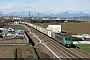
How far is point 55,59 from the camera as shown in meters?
26.3

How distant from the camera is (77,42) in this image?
148ft

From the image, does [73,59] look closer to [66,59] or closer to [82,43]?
[66,59]

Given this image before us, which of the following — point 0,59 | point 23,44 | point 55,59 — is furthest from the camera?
point 23,44

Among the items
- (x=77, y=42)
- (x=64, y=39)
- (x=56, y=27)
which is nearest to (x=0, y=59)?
(x=64, y=39)

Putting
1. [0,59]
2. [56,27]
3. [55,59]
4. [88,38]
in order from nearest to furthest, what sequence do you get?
1. [0,59]
2. [55,59]
3. [88,38]
4. [56,27]

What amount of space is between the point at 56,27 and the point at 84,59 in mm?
40026

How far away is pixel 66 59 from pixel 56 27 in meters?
40.2

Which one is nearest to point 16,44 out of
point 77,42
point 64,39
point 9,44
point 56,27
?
point 9,44

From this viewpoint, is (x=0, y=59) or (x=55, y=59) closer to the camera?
(x=0, y=59)

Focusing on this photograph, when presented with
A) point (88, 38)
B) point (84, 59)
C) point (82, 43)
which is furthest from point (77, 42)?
point (84, 59)

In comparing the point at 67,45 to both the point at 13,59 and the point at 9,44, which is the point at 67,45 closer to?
the point at 9,44

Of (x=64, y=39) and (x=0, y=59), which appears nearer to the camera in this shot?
(x=0, y=59)

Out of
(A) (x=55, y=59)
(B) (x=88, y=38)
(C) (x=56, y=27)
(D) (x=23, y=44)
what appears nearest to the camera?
(A) (x=55, y=59)

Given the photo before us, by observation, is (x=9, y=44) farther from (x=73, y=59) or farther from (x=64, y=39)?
(x=73, y=59)
